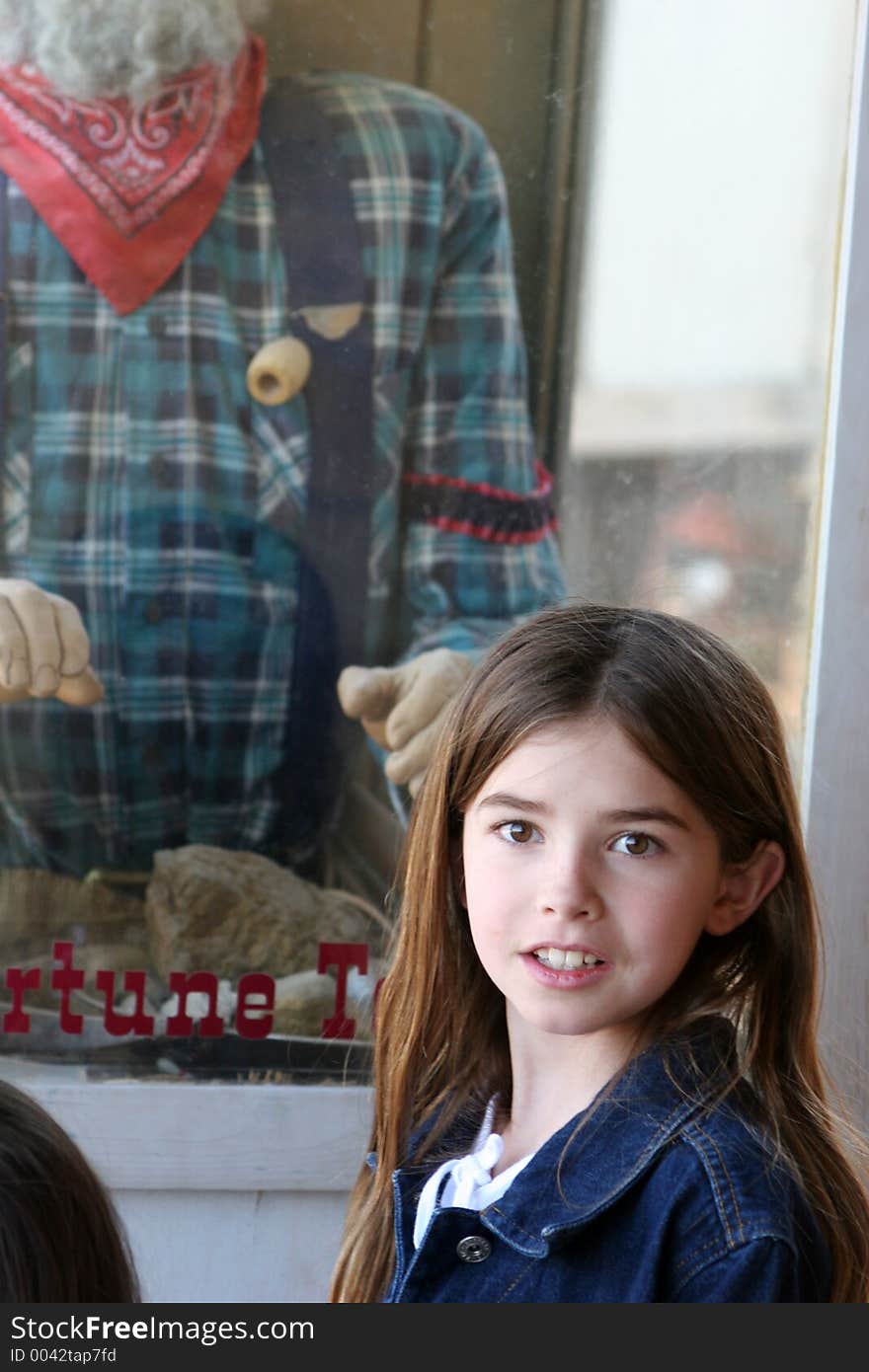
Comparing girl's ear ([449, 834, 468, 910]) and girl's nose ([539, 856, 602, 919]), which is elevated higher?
girl's nose ([539, 856, 602, 919])

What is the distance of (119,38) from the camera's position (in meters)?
1.41

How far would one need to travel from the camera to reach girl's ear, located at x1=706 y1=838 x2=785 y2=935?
3.06 ft

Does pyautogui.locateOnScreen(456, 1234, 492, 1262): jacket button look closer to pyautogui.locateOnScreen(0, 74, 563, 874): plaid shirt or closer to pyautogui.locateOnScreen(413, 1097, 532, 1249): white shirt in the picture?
pyautogui.locateOnScreen(413, 1097, 532, 1249): white shirt

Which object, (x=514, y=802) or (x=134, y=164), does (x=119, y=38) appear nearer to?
(x=134, y=164)

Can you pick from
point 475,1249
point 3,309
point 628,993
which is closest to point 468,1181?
point 475,1249

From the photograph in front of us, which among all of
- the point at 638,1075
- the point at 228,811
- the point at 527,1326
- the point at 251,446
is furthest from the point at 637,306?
the point at 527,1326

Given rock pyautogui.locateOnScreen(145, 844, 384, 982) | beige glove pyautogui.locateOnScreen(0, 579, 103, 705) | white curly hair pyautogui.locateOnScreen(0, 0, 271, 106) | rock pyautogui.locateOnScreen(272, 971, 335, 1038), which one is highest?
white curly hair pyautogui.locateOnScreen(0, 0, 271, 106)

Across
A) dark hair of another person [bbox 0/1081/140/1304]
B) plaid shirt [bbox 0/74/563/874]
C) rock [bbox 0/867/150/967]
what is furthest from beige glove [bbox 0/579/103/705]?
dark hair of another person [bbox 0/1081/140/1304]

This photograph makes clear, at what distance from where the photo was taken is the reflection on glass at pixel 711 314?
1.49 metres

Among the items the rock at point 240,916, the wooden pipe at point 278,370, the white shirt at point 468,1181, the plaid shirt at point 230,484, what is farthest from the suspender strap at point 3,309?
the white shirt at point 468,1181

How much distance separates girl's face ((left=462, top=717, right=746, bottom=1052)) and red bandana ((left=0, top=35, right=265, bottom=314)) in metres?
0.75

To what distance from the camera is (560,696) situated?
0.91 meters

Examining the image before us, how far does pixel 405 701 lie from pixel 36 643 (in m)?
0.34

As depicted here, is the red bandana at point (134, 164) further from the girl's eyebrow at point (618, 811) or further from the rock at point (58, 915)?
the girl's eyebrow at point (618, 811)
